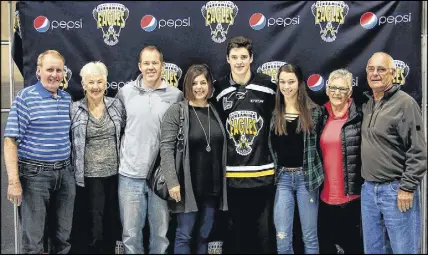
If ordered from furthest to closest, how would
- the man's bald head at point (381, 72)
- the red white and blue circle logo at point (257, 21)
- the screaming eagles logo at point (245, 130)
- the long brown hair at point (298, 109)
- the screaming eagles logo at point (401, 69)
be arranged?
the red white and blue circle logo at point (257, 21)
the screaming eagles logo at point (401, 69)
the screaming eagles logo at point (245, 130)
the long brown hair at point (298, 109)
the man's bald head at point (381, 72)

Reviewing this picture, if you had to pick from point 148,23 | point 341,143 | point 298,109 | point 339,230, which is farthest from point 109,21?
point 339,230

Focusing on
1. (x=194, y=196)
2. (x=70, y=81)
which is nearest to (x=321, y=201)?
(x=194, y=196)

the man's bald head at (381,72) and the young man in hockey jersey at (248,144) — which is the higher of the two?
the man's bald head at (381,72)

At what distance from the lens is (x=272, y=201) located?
397cm

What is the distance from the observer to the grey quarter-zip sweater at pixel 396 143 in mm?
3387

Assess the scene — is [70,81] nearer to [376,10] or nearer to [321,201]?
[321,201]

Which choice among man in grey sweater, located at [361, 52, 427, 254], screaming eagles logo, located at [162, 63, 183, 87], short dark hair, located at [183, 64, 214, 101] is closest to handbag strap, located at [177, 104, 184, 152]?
short dark hair, located at [183, 64, 214, 101]

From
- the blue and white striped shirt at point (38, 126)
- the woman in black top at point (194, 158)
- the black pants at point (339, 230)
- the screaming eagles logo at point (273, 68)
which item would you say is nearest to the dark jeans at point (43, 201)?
the blue and white striped shirt at point (38, 126)

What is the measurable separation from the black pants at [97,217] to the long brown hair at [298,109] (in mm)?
1362

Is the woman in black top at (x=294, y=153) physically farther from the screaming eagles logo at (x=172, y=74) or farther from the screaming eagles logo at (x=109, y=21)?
the screaming eagles logo at (x=109, y=21)

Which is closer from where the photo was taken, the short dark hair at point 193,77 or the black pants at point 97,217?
the short dark hair at point 193,77

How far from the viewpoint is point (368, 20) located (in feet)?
13.5

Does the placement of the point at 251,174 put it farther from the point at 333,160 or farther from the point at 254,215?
the point at 333,160

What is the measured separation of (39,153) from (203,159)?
1.23 m
